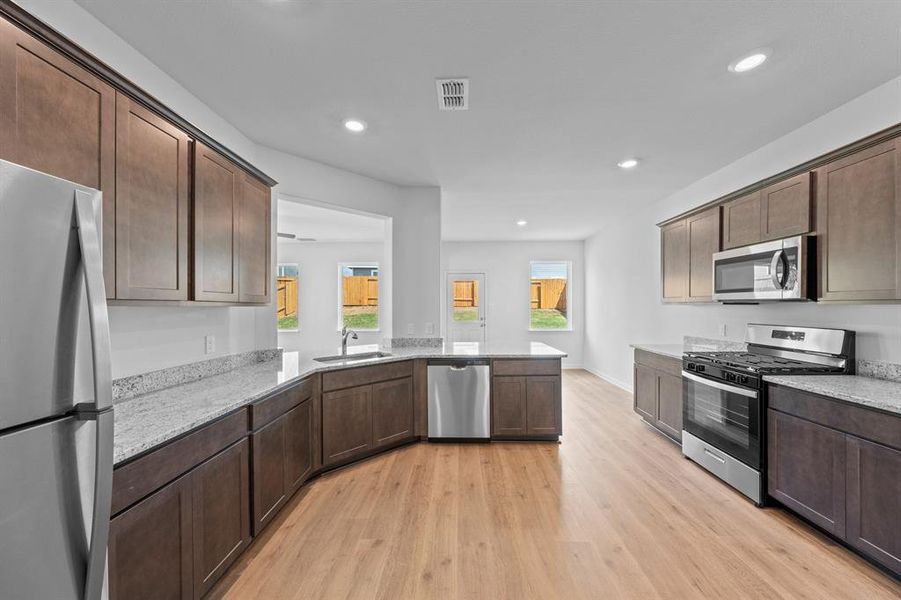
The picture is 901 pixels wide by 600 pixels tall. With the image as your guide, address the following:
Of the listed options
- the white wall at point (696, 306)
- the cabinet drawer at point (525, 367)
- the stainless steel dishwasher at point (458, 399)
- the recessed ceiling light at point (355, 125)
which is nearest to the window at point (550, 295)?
the white wall at point (696, 306)

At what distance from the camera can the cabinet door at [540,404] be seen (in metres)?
Answer: 3.81

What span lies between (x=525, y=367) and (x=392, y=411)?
1333 mm

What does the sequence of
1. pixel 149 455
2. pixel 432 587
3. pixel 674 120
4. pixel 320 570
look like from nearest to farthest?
pixel 149 455 → pixel 432 587 → pixel 320 570 → pixel 674 120

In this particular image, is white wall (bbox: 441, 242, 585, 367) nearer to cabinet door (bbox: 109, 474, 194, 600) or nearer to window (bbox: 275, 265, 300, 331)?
window (bbox: 275, 265, 300, 331)

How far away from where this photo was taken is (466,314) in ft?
26.8

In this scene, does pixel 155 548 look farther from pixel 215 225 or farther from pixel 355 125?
pixel 355 125

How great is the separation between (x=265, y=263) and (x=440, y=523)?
85.5 inches

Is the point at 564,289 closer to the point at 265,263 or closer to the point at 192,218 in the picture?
the point at 265,263

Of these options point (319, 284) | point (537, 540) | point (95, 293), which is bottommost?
point (537, 540)

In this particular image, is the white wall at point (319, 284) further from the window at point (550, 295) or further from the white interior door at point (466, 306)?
the window at point (550, 295)

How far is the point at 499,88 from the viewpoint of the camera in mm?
2398

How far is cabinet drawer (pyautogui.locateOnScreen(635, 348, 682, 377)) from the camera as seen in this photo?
3.62 m

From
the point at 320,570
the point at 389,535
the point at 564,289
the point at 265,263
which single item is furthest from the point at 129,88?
the point at 564,289

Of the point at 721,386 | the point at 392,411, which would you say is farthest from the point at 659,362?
the point at 392,411
